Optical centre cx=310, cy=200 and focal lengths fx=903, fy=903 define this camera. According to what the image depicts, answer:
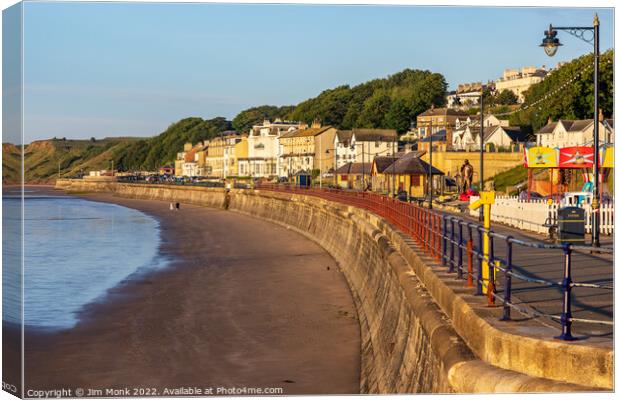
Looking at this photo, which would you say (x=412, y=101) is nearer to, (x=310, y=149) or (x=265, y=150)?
(x=310, y=149)

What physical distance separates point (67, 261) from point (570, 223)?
30.2 m

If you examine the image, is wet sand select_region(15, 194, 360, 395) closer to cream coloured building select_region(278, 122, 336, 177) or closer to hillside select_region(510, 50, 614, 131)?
hillside select_region(510, 50, 614, 131)

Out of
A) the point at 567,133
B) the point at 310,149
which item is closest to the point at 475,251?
the point at 567,133

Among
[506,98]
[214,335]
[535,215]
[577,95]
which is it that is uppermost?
[506,98]

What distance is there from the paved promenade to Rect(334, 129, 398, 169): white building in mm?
98162

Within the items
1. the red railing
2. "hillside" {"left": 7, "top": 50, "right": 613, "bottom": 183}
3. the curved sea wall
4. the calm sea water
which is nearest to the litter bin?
the red railing

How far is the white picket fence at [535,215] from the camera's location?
2823 centimetres

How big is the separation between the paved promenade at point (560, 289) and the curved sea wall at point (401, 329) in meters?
0.97

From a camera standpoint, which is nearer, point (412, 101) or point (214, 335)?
point (214, 335)

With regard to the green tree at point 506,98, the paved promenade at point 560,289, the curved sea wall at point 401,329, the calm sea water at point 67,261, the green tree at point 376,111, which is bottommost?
the calm sea water at point 67,261

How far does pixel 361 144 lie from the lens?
130 metres

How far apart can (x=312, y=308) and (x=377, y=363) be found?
9.82 metres

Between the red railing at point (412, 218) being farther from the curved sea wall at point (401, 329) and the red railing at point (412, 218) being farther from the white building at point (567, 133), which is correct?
the white building at point (567, 133)

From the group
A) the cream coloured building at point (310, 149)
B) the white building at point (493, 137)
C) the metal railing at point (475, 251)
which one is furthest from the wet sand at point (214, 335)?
the cream coloured building at point (310, 149)
